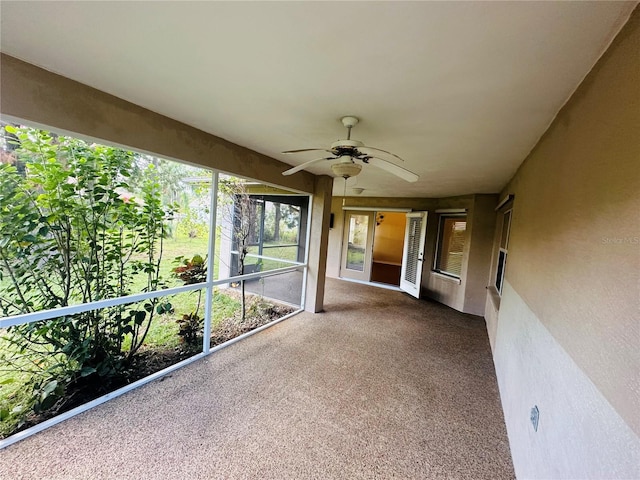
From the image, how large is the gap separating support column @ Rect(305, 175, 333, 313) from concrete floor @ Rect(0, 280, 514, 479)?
117cm

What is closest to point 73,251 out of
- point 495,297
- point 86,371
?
point 86,371

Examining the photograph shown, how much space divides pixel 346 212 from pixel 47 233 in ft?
19.3

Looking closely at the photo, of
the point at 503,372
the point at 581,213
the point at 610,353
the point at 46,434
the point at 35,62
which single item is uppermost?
the point at 35,62

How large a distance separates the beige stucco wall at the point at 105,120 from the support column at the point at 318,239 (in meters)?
1.17

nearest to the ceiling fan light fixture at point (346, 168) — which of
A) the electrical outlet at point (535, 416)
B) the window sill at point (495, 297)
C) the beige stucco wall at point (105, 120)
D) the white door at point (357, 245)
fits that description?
the beige stucco wall at point (105, 120)

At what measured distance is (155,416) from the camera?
1.99 m

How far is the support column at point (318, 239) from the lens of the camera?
4320mm

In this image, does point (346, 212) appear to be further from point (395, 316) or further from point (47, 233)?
point (47, 233)

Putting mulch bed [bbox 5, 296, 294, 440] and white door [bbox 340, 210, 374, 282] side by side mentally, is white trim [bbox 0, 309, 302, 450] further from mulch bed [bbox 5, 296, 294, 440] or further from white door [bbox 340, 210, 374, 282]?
white door [bbox 340, 210, 374, 282]

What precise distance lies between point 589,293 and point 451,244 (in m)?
4.94

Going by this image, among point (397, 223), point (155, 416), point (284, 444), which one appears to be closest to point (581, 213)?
point (284, 444)

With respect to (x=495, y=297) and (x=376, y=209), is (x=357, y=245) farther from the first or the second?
(x=495, y=297)

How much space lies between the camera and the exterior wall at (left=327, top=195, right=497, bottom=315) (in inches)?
189

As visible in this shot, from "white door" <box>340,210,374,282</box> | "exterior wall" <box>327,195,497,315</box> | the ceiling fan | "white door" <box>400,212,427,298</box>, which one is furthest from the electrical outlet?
"white door" <box>340,210,374,282</box>
